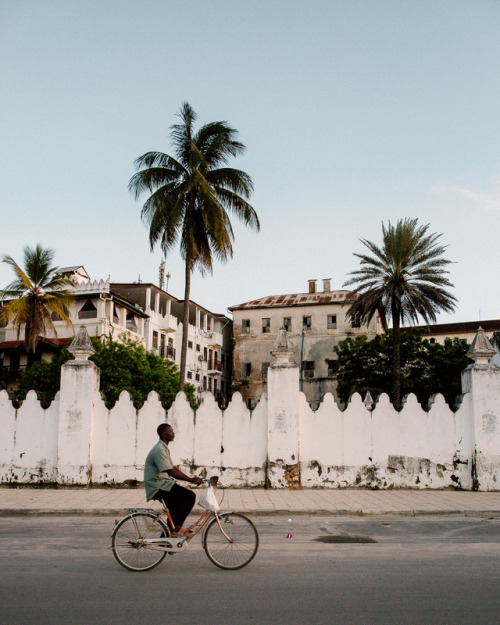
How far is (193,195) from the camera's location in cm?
2642

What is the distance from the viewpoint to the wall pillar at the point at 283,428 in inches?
522

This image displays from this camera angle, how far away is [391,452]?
13484 mm

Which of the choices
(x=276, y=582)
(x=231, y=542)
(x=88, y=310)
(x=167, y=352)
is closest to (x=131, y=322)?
(x=88, y=310)

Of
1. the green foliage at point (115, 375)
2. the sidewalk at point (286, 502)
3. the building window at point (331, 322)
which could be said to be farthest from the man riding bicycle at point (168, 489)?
the building window at point (331, 322)

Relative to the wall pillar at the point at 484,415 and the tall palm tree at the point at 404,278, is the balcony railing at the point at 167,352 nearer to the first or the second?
the tall palm tree at the point at 404,278

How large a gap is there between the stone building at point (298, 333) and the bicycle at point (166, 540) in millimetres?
54672

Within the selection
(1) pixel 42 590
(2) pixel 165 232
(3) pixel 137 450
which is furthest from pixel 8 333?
(1) pixel 42 590

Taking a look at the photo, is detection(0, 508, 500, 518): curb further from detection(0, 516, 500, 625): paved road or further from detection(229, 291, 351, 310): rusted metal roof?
detection(229, 291, 351, 310): rusted metal roof

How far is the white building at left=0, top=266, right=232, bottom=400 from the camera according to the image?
4678 cm

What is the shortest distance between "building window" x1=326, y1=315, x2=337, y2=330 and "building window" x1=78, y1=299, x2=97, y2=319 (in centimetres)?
2734

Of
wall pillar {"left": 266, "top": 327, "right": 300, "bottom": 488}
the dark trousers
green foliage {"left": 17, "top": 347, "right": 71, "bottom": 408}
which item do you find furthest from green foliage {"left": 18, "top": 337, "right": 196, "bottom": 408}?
the dark trousers

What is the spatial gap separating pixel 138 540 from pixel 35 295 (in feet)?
97.9

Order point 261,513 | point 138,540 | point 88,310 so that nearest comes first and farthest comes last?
point 138,540, point 261,513, point 88,310

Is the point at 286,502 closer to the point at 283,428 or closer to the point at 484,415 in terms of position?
the point at 283,428
